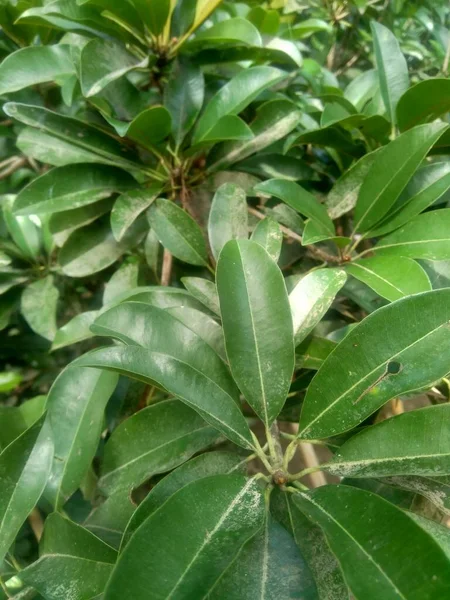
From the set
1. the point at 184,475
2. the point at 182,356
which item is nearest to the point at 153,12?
the point at 182,356

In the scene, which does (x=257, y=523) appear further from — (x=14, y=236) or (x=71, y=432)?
(x=14, y=236)

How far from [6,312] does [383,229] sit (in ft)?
2.29

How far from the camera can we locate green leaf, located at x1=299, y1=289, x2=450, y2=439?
1.47 feet

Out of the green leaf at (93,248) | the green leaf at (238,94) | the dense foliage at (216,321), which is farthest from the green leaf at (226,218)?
the green leaf at (93,248)

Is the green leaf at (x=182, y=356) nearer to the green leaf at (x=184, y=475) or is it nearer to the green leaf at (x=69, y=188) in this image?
the green leaf at (x=184, y=475)

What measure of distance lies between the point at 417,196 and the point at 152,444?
0.49 meters

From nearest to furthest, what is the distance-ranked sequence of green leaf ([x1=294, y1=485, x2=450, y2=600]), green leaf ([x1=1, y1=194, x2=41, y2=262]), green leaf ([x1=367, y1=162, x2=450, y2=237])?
green leaf ([x1=294, y1=485, x2=450, y2=600]) → green leaf ([x1=367, y1=162, x2=450, y2=237]) → green leaf ([x1=1, y1=194, x2=41, y2=262])

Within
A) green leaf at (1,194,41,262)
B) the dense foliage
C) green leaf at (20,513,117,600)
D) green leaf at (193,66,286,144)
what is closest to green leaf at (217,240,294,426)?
the dense foliage

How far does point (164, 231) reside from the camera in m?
0.72

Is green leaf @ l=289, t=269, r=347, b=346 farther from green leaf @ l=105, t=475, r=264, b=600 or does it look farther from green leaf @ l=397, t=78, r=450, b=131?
green leaf @ l=397, t=78, r=450, b=131

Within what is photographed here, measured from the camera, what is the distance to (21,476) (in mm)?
500

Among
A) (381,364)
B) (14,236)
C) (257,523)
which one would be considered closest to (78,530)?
(257,523)

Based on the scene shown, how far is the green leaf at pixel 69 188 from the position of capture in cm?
74

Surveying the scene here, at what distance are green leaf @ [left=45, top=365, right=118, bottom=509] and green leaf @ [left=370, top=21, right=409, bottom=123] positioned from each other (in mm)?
644
